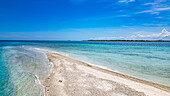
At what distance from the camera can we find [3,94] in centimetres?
561

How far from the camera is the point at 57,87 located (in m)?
6.32

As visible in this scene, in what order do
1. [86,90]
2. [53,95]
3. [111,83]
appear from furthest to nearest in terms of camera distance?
[111,83]
[86,90]
[53,95]

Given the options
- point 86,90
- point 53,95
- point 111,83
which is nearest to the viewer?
point 53,95

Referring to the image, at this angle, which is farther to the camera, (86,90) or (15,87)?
(15,87)

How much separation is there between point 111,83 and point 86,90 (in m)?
2.00

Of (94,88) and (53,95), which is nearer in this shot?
(53,95)

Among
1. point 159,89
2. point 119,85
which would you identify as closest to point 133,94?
point 119,85

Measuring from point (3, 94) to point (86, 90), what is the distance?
15.3 feet

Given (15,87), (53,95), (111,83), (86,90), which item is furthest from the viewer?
(111,83)

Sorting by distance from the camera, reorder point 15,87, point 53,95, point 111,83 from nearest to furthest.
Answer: point 53,95, point 15,87, point 111,83

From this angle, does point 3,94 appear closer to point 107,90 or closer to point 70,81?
point 70,81

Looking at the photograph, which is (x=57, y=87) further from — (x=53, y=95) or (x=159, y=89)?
(x=159, y=89)

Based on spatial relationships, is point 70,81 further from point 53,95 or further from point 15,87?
point 15,87

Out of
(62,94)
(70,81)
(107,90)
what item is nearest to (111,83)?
(107,90)
